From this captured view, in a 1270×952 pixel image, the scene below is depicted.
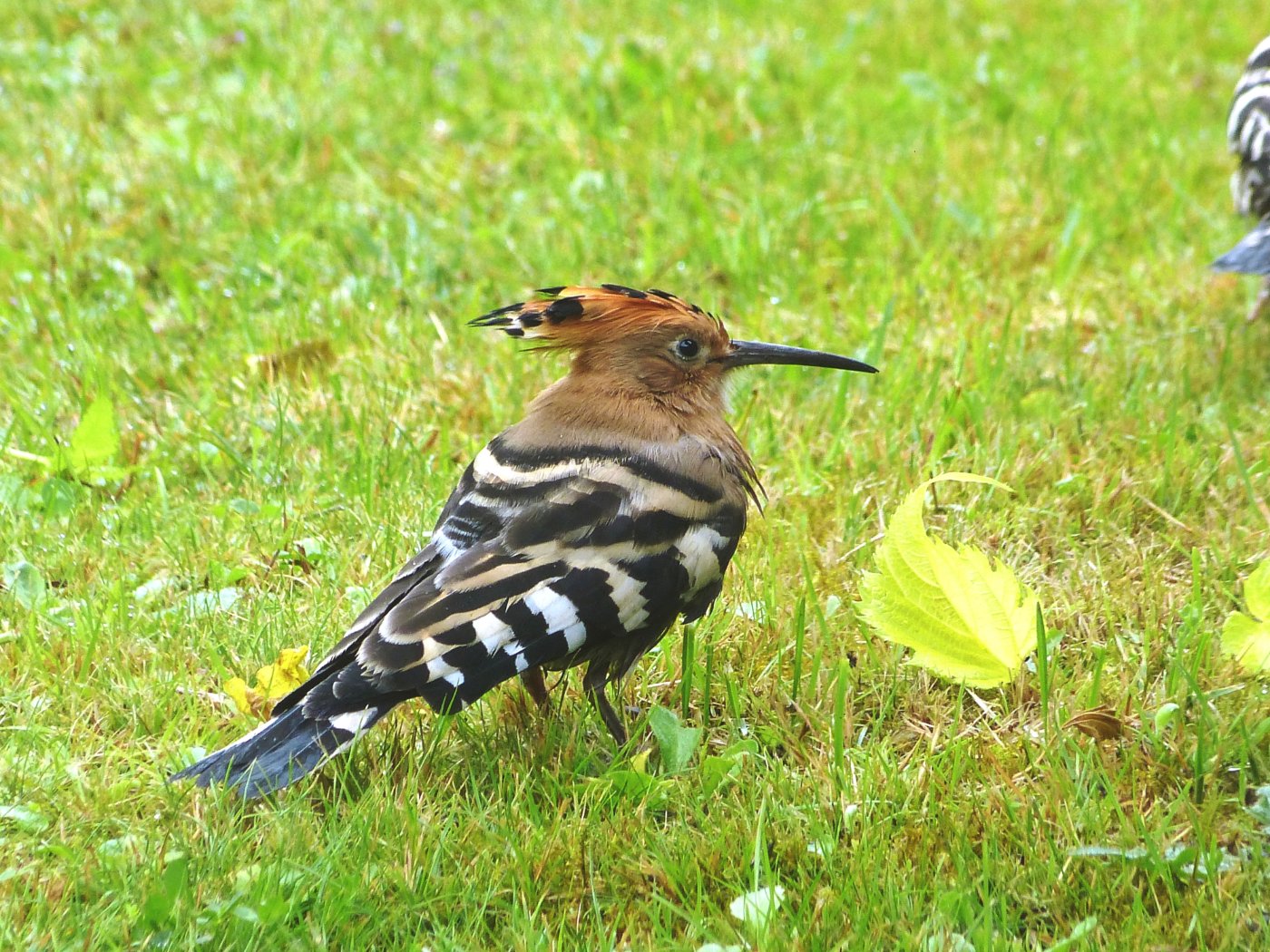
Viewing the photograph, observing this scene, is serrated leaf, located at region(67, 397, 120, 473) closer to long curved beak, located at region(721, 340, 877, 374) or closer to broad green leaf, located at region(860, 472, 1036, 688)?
long curved beak, located at region(721, 340, 877, 374)

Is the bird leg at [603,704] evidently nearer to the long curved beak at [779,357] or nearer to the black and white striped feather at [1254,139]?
the long curved beak at [779,357]

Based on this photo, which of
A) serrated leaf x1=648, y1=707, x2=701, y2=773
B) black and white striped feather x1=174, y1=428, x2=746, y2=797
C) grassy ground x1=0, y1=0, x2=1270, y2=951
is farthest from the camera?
serrated leaf x1=648, y1=707, x2=701, y2=773

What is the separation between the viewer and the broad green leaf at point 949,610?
307 centimetres

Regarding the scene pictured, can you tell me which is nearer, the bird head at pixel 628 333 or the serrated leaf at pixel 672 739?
the serrated leaf at pixel 672 739

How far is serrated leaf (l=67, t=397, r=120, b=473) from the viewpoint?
4074 millimetres

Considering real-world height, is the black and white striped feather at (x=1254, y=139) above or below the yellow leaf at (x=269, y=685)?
above

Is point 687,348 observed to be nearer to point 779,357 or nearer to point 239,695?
point 779,357

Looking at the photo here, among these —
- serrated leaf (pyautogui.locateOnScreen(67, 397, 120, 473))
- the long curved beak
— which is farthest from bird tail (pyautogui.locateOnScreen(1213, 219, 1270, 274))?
serrated leaf (pyautogui.locateOnScreen(67, 397, 120, 473))

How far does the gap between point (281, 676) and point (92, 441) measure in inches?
50.3

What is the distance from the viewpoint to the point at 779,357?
11.6 ft

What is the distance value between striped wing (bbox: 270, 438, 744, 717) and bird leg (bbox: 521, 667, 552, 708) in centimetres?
9

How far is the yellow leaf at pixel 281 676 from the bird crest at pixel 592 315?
0.85m

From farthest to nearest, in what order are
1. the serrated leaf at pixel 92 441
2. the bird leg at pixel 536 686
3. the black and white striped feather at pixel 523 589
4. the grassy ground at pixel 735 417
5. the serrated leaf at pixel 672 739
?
the serrated leaf at pixel 92 441
the bird leg at pixel 536 686
the serrated leaf at pixel 672 739
the black and white striped feather at pixel 523 589
the grassy ground at pixel 735 417

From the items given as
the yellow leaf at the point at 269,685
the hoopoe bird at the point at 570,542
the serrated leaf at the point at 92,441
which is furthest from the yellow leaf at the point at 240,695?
the serrated leaf at the point at 92,441
